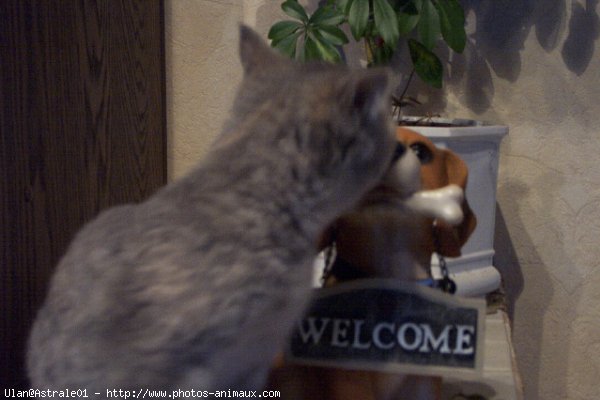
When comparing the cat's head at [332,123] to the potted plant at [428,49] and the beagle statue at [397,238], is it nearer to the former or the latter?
the beagle statue at [397,238]

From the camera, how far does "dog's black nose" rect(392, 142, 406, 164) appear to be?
1.44 ft

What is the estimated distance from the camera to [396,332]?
0.45 m

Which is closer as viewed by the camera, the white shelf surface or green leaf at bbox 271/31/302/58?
the white shelf surface

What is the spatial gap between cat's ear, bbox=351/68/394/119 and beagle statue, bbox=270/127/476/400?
0.20ft

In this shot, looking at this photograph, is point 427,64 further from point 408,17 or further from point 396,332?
point 396,332

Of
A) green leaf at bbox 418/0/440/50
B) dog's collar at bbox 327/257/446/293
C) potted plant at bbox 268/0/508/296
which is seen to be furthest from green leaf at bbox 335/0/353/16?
dog's collar at bbox 327/257/446/293

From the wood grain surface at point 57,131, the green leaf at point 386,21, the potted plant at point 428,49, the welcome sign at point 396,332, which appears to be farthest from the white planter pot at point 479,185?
the wood grain surface at point 57,131

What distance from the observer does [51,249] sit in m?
0.76

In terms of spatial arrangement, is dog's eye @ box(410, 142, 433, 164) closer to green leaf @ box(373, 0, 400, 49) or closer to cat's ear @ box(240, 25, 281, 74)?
cat's ear @ box(240, 25, 281, 74)

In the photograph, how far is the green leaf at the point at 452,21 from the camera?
0.81 meters

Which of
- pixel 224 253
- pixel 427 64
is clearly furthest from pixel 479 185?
pixel 224 253

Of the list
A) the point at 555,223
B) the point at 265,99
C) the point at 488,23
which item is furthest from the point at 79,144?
the point at 555,223

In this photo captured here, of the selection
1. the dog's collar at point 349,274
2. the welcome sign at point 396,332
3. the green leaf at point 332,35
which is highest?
the green leaf at point 332,35

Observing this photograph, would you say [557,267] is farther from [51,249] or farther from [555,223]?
[51,249]
